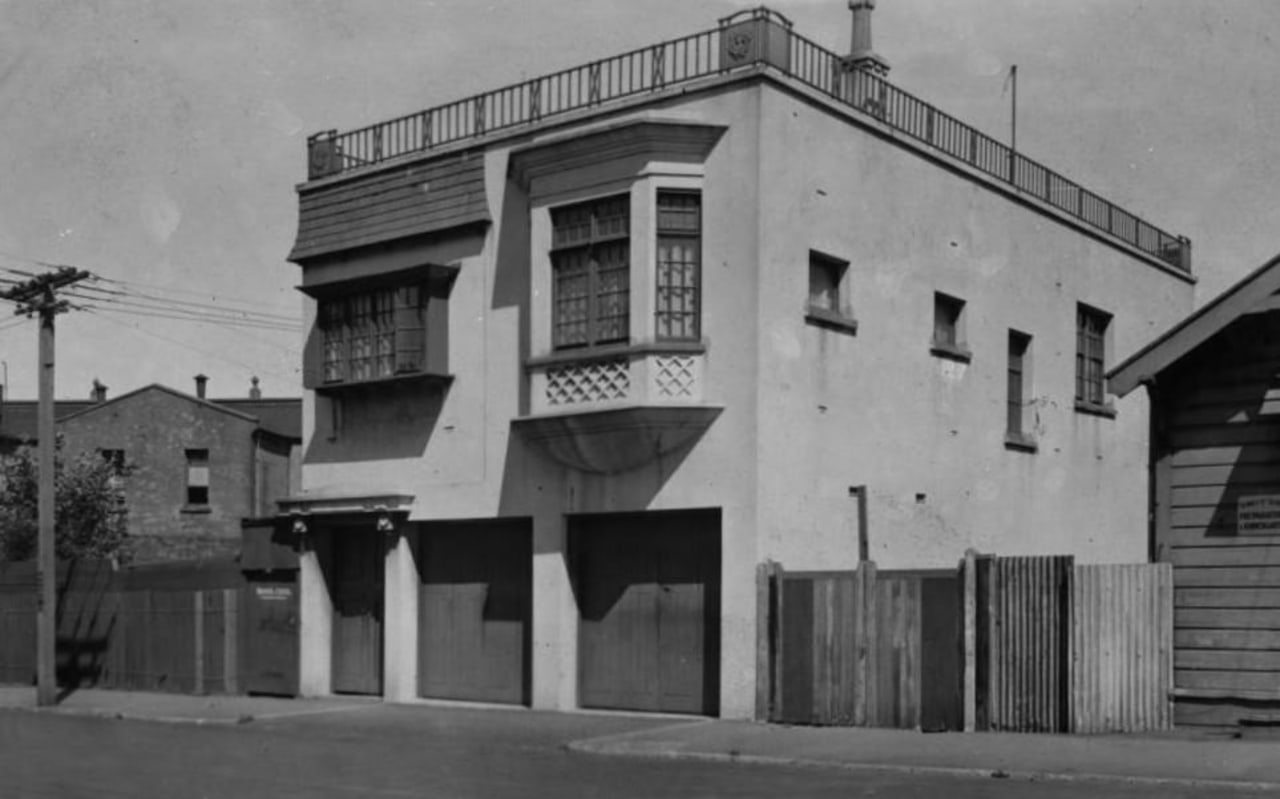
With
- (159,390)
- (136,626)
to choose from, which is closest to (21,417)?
(159,390)

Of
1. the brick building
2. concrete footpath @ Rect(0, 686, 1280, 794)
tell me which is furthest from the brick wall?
concrete footpath @ Rect(0, 686, 1280, 794)

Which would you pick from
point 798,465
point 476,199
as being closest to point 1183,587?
point 798,465

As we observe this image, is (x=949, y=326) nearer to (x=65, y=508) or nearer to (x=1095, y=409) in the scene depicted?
(x=1095, y=409)

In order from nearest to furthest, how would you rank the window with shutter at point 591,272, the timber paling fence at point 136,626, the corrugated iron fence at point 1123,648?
the corrugated iron fence at point 1123,648, the window with shutter at point 591,272, the timber paling fence at point 136,626

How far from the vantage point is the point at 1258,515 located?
16.6m

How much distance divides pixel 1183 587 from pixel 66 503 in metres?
34.4

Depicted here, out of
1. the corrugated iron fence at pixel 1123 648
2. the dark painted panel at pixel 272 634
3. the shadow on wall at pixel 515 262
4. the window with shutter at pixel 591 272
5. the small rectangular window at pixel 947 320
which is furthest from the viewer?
the dark painted panel at pixel 272 634

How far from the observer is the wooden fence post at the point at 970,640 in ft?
59.4

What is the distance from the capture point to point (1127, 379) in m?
17.2

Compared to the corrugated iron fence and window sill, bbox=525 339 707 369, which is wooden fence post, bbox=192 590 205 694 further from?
the corrugated iron fence

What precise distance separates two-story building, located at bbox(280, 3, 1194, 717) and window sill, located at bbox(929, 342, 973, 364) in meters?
0.07

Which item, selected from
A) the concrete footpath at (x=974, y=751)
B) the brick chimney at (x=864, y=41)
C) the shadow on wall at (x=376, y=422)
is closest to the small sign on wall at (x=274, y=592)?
the shadow on wall at (x=376, y=422)

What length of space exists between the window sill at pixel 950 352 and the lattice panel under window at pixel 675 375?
15.4ft

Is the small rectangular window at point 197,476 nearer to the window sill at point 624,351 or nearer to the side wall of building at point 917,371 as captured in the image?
the window sill at point 624,351
